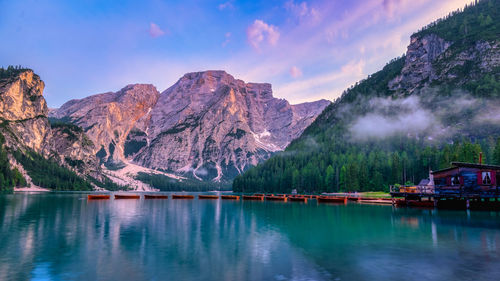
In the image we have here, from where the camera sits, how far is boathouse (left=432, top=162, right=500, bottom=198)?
2832 inches

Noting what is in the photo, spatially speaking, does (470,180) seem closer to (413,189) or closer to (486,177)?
(486,177)

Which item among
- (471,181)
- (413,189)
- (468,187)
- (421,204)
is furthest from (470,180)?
(413,189)

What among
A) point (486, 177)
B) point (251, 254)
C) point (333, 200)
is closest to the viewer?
point (251, 254)

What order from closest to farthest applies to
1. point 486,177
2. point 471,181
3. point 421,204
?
1. point 486,177
2. point 471,181
3. point 421,204

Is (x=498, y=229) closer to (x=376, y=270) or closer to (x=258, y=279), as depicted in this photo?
(x=376, y=270)

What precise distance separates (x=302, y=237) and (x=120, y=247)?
67.0 feet

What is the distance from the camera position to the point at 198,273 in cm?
2298

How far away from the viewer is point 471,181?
242 ft

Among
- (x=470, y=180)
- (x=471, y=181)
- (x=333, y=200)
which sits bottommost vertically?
(x=333, y=200)

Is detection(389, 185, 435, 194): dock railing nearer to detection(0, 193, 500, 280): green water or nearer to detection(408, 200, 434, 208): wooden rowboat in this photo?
detection(408, 200, 434, 208): wooden rowboat

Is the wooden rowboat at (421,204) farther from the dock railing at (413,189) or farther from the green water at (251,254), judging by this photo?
the green water at (251,254)

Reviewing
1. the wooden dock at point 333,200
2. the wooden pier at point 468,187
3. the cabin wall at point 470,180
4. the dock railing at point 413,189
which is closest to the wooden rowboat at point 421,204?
the wooden pier at point 468,187

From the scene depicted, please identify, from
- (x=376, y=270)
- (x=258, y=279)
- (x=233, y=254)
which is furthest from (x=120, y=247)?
(x=376, y=270)

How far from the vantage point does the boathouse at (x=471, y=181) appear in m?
71.9
